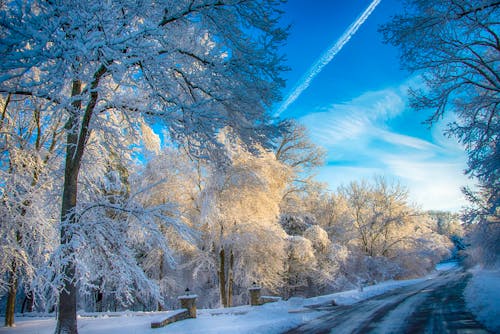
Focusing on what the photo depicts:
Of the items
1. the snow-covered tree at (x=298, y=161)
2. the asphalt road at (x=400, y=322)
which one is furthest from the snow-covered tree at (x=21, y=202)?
the snow-covered tree at (x=298, y=161)

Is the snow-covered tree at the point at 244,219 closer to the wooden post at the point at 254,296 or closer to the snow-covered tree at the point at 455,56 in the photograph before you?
the wooden post at the point at 254,296

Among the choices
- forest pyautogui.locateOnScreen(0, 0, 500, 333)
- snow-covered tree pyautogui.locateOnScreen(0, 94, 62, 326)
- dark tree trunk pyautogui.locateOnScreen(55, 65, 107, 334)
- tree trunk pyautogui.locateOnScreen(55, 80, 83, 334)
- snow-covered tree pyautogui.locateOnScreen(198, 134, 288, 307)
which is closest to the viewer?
forest pyautogui.locateOnScreen(0, 0, 500, 333)

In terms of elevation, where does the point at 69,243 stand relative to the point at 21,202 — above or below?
below

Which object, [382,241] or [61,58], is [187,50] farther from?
[382,241]

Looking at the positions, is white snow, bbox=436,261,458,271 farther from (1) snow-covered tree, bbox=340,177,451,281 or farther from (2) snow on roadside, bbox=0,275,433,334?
(2) snow on roadside, bbox=0,275,433,334

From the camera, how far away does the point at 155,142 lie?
1625cm

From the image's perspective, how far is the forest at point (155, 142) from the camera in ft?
13.4

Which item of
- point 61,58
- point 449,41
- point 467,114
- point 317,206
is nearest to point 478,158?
point 467,114

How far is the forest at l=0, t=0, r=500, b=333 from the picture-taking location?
13.4 ft

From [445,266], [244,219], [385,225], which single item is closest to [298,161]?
[244,219]

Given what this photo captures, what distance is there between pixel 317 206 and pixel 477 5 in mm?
22976

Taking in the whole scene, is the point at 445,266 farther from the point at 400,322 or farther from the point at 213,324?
the point at 213,324

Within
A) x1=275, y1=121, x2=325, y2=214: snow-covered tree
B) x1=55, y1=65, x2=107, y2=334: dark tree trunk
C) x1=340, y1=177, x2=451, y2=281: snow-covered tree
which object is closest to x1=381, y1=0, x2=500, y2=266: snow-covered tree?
x1=55, y1=65, x2=107, y2=334: dark tree trunk

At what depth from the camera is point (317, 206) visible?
90.6 feet
